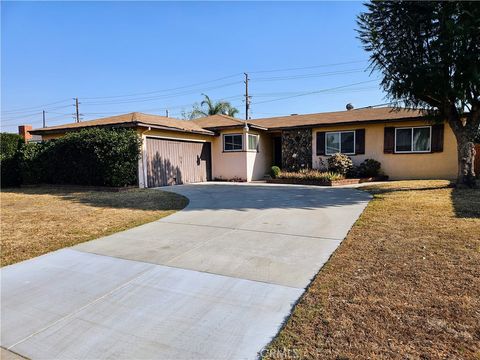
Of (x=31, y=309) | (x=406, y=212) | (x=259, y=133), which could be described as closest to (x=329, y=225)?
(x=406, y=212)

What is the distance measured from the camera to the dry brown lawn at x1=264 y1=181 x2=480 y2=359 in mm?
2223

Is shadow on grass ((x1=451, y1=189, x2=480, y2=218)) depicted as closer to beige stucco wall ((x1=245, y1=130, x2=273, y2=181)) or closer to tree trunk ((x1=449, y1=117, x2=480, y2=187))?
tree trunk ((x1=449, y1=117, x2=480, y2=187))

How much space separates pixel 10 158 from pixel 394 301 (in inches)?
676

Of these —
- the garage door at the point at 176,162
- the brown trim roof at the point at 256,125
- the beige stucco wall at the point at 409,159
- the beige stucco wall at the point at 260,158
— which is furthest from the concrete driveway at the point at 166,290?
the beige stucco wall at the point at 260,158

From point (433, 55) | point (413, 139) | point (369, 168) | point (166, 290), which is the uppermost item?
point (433, 55)

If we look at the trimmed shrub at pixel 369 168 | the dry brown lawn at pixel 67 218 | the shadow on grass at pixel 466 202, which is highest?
the trimmed shrub at pixel 369 168

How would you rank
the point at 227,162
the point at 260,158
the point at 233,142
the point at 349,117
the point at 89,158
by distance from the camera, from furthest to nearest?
the point at 260,158 < the point at 227,162 < the point at 233,142 < the point at 349,117 < the point at 89,158

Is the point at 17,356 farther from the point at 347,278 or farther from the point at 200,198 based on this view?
the point at 200,198

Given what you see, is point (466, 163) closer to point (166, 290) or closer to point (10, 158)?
point (166, 290)

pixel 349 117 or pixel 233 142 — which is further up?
pixel 349 117

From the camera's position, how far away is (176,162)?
14.6m

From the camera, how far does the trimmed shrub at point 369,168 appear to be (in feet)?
47.0

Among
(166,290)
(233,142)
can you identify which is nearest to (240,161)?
(233,142)

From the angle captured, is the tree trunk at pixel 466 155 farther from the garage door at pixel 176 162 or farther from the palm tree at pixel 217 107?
the palm tree at pixel 217 107
